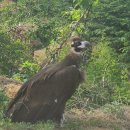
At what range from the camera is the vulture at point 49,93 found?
30.1 ft

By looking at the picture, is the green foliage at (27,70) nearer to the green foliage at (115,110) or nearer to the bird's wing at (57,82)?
the green foliage at (115,110)

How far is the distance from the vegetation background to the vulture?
0.34 meters

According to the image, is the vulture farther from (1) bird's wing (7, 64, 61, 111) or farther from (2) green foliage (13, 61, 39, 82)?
(2) green foliage (13, 61, 39, 82)

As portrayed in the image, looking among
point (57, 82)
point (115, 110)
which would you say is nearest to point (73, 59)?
point (57, 82)

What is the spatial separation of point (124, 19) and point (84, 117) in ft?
28.6

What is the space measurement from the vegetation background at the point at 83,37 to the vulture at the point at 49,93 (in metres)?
0.34

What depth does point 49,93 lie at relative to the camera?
928cm

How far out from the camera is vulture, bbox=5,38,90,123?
9180 millimetres

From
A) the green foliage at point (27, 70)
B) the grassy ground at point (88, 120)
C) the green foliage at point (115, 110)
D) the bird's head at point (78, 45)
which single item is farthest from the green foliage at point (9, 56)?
the bird's head at point (78, 45)

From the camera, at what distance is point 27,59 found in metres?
15.3

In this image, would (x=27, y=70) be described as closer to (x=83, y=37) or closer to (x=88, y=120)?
(x=83, y=37)

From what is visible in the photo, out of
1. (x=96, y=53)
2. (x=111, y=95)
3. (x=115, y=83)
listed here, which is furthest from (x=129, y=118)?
(x=96, y=53)

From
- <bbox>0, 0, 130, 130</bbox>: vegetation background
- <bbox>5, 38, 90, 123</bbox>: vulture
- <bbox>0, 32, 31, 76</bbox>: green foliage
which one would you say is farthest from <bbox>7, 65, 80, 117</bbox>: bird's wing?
<bbox>0, 32, 31, 76</bbox>: green foliage

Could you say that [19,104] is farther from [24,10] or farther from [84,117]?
[24,10]
